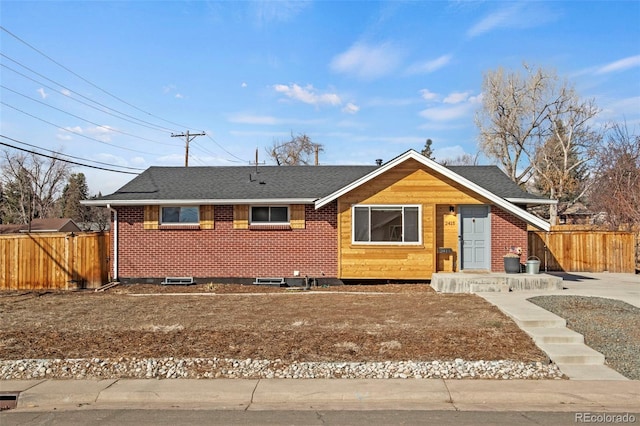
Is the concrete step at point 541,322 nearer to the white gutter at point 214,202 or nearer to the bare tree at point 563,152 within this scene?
the white gutter at point 214,202

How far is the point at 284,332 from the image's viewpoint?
28.7ft

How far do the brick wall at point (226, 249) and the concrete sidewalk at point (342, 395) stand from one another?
9.08 meters

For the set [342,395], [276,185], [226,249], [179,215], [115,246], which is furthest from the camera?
[276,185]

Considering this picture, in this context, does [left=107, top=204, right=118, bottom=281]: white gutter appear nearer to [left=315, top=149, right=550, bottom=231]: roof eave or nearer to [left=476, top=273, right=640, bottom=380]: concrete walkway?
[left=315, top=149, right=550, bottom=231]: roof eave

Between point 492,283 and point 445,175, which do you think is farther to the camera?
point 445,175

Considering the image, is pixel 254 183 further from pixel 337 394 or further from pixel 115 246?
pixel 337 394

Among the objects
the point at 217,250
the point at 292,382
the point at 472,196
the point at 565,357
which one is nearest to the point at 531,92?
the point at 472,196

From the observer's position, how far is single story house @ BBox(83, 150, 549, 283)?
1498 centimetres

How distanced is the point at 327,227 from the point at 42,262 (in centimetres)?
940

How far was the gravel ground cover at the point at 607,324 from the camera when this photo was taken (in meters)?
7.40

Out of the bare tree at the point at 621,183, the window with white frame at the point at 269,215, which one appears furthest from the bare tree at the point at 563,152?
the window with white frame at the point at 269,215

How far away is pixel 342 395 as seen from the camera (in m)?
6.01

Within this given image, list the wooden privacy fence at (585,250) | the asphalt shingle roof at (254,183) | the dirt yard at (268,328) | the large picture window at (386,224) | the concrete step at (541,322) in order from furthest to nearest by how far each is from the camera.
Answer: the wooden privacy fence at (585,250)
the asphalt shingle roof at (254,183)
the large picture window at (386,224)
the concrete step at (541,322)
the dirt yard at (268,328)

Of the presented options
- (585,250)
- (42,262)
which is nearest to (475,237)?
(585,250)
